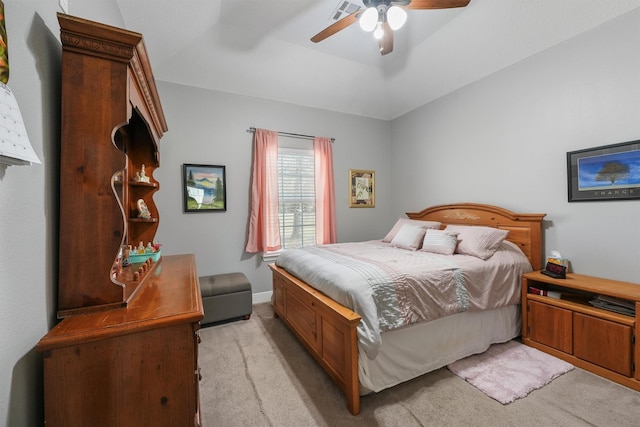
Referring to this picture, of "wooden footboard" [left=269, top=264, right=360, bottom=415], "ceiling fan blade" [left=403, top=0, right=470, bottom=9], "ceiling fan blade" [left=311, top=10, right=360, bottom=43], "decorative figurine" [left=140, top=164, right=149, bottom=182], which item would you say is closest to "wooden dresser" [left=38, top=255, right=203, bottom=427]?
"wooden footboard" [left=269, top=264, right=360, bottom=415]

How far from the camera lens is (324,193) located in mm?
4000

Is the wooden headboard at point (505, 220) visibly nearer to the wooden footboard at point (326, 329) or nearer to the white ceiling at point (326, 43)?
the white ceiling at point (326, 43)

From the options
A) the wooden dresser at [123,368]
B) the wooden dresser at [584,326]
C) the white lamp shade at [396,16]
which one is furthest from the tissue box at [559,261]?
the wooden dresser at [123,368]

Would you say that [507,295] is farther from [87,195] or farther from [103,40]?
[103,40]

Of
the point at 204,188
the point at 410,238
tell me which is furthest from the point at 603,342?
the point at 204,188

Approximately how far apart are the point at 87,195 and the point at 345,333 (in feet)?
4.92

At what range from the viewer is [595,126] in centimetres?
232

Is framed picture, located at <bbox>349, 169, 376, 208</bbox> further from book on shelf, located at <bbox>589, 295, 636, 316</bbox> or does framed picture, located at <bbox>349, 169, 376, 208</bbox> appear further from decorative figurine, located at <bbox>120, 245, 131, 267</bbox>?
decorative figurine, located at <bbox>120, 245, 131, 267</bbox>

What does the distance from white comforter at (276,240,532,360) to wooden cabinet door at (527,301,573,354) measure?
176 mm

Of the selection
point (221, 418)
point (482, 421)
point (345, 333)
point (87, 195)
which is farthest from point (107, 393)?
point (482, 421)

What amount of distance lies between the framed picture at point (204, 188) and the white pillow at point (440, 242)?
8.52 ft

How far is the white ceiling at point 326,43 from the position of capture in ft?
7.71

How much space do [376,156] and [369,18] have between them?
2.84m

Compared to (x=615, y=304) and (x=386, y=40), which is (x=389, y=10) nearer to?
(x=386, y=40)
